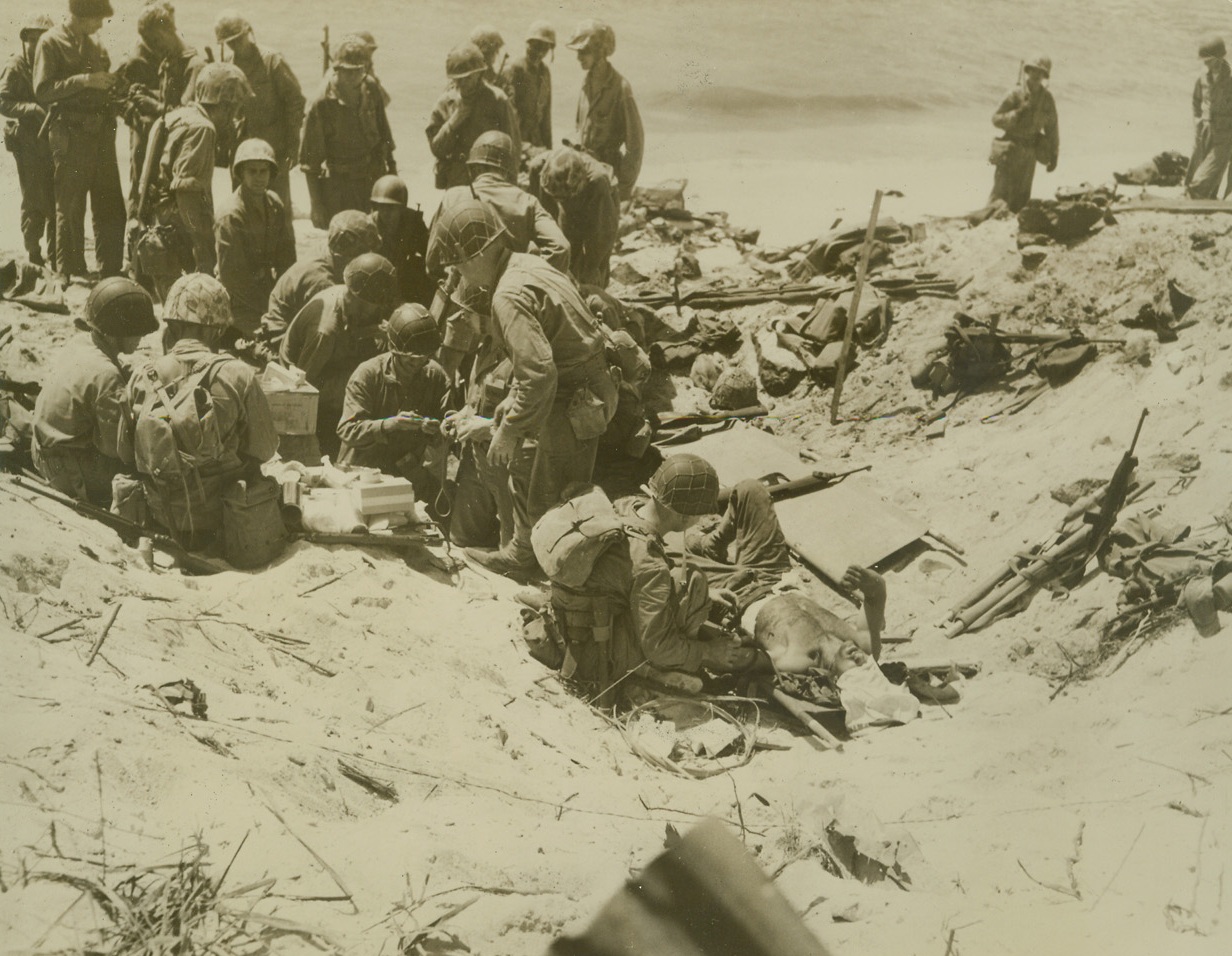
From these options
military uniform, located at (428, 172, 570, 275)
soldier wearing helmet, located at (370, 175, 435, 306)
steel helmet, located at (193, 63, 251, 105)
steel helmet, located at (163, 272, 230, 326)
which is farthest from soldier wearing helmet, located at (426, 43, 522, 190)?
steel helmet, located at (163, 272, 230, 326)

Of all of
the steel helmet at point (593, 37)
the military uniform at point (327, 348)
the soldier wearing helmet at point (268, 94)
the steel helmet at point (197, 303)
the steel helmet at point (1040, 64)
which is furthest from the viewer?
the steel helmet at point (1040, 64)

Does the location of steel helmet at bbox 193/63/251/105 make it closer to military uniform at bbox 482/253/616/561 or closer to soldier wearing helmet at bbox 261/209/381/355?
soldier wearing helmet at bbox 261/209/381/355

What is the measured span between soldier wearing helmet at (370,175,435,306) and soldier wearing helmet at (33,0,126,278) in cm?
257

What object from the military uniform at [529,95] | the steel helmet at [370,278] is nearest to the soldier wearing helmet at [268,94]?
the military uniform at [529,95]

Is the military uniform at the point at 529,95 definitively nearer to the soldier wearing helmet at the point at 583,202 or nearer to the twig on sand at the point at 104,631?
the soldier wearing helmet at the point at 583,202

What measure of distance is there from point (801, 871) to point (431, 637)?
2.51 meters

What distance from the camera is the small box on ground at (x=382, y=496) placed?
6656 millimetres

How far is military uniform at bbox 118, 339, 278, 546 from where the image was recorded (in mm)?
5953

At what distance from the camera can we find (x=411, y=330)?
743cm

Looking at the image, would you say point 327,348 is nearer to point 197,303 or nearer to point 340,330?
point 340,330

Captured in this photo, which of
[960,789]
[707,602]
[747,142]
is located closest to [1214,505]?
Result: [960,789]

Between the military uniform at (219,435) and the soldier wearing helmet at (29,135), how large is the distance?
4.98 metres

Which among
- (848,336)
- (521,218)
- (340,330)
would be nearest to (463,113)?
(521,218)

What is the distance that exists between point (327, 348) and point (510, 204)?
1.65m
